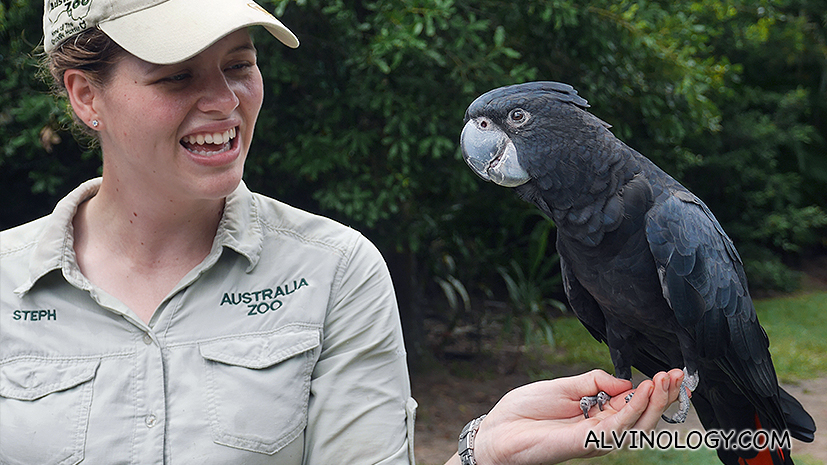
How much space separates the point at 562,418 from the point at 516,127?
63cm

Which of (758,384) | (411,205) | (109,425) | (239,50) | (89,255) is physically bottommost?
(411,205)

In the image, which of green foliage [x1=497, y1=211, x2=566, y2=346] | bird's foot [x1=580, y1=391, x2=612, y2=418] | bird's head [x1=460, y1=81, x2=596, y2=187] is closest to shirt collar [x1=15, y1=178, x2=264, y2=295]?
bird's head [x1=460, y1=81, x2=596, y2=187]

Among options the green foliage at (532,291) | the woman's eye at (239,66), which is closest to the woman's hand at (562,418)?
the woman's eye at (239,66)

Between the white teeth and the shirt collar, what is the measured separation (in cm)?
25

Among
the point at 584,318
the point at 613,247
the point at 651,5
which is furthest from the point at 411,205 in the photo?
the point at 613,247

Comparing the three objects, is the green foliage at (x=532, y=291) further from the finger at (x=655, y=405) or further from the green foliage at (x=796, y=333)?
the finger at (x=655, y=405)

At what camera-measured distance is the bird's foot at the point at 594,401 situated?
143 centimetres

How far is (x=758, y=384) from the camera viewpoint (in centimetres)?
160

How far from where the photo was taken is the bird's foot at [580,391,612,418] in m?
1.43

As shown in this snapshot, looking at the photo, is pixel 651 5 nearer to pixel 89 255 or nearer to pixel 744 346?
pixel 744 346

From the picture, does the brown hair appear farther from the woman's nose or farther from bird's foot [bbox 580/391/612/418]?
bird's foot [bbox 580/391/612/418]

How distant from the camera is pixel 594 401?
1435mm

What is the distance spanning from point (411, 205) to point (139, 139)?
304cm

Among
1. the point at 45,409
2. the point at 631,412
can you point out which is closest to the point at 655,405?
the point at 631,412
